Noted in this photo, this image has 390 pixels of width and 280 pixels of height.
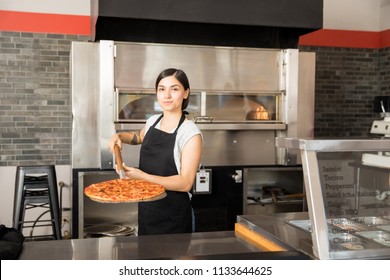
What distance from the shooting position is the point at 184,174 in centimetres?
271

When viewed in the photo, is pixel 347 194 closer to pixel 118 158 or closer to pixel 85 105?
pixel 118 158

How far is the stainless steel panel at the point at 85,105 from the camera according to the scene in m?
4.06

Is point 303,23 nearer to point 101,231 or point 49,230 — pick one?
point 101,231

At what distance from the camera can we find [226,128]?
4.37 meters

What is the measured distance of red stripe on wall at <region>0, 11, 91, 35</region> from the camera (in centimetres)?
500

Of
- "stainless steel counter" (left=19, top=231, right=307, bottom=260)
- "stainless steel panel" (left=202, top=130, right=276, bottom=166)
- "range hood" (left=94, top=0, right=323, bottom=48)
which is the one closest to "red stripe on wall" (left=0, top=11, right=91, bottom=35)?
"range hood" (left=94, top=0, right=323, bottom=48)

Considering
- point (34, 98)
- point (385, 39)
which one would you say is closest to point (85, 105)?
point (34, 98)

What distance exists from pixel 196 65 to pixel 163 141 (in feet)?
5.47

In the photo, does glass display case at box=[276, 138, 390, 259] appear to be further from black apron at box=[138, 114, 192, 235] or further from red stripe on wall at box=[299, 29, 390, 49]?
red stripe on wall at box=[299, 29, 390, 49]

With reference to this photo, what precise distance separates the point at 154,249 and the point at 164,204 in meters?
0.84

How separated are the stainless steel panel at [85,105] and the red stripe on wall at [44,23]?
1.24 meters

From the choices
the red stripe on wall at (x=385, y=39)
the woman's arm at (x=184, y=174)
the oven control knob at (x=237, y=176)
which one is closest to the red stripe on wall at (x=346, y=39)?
the red stripe on wall at (x=385, y=39)

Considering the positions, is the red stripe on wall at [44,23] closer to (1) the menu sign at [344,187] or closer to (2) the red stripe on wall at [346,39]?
(2) the red stripe on wall at [346,39]
